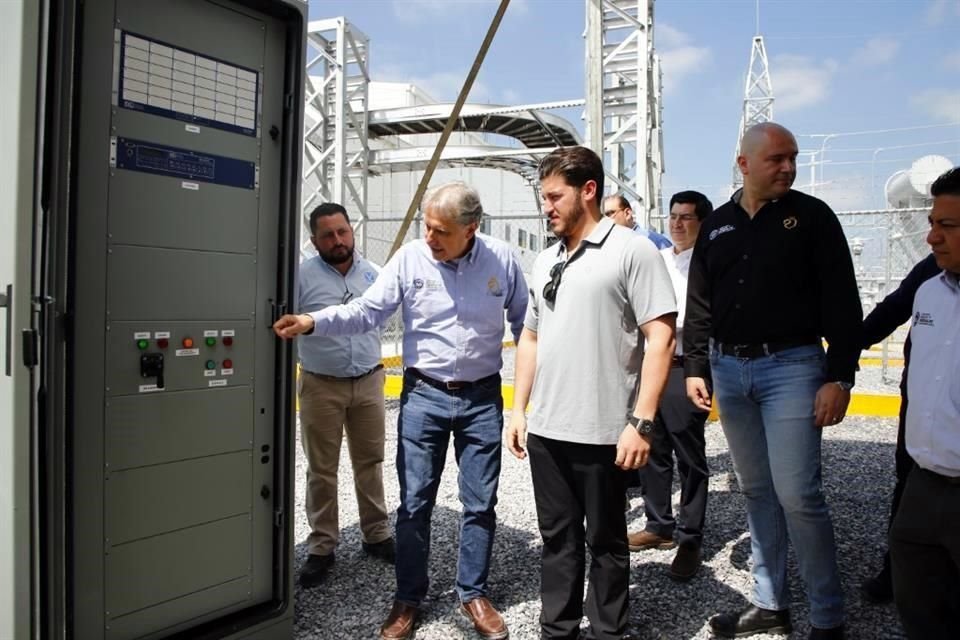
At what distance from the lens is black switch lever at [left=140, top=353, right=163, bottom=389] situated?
87.9 inches

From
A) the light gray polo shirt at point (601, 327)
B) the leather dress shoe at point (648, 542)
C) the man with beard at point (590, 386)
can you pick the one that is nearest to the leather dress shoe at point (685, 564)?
the leather dress shoe at point (648, 542)

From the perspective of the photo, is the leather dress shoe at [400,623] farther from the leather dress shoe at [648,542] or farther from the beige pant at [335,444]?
the leather dress shoe at [648,542]

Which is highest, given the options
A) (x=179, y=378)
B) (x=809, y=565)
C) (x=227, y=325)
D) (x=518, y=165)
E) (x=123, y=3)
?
(x=518, y=165)

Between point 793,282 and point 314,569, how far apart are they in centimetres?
250

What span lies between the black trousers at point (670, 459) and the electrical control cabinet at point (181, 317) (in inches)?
77.4

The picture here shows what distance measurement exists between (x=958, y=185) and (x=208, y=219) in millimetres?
2385

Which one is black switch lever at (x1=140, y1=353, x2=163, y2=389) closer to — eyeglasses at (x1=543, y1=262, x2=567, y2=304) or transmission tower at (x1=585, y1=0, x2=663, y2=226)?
eyeglasses at (x1=543, y1=262, x2=567, y2=304)

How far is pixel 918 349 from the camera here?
194 centimetres

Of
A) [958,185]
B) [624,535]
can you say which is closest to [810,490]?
[624,535]

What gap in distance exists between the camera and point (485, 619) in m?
2.70

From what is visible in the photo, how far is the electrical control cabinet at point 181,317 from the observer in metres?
2.10

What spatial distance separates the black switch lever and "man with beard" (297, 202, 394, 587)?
111 cm

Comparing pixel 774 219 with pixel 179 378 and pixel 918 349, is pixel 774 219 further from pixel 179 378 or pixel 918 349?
pixel 179 378

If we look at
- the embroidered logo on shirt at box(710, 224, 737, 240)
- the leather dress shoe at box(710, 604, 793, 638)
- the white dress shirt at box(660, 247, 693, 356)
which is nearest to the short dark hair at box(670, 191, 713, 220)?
the white dress shirt at box(660, 247, 693, 356)
